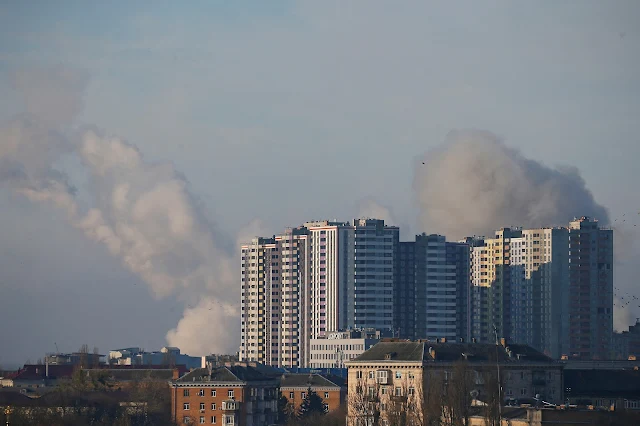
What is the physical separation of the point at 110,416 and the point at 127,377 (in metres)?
32.0

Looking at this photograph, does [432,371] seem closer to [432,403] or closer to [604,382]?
[604,382]

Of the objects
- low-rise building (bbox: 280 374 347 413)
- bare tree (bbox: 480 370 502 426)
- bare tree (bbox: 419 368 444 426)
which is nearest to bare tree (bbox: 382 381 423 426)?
bare tree (bbox: 419 368 444 426)

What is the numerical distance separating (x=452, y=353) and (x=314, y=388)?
130 feet

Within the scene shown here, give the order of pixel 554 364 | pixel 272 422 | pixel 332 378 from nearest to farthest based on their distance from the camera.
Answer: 1. pixel 554 364
2. pixel 272 422
3. pixel 332 378

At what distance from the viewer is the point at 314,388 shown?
15125 cm

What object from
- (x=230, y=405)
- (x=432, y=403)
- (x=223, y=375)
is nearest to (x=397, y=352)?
(x=432, y=403)

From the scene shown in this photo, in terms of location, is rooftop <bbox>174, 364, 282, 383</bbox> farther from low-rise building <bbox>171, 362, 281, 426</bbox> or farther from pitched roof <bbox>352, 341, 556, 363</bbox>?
pitched roof <bbox>352, 341, 556, 363</bbox>

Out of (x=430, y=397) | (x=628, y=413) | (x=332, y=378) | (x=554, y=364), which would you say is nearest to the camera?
(x=628, y=413)

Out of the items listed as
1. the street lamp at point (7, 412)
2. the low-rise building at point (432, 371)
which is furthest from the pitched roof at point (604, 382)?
the street lamp at point (7, 412)

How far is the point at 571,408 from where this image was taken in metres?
87.6

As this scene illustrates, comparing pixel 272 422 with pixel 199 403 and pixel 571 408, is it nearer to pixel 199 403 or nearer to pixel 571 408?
pixel 199 403

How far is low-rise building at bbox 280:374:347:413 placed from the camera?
150 metres

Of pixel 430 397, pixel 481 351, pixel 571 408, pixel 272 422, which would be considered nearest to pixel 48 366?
pixel 272 422

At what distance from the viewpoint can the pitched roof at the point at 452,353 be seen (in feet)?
369
